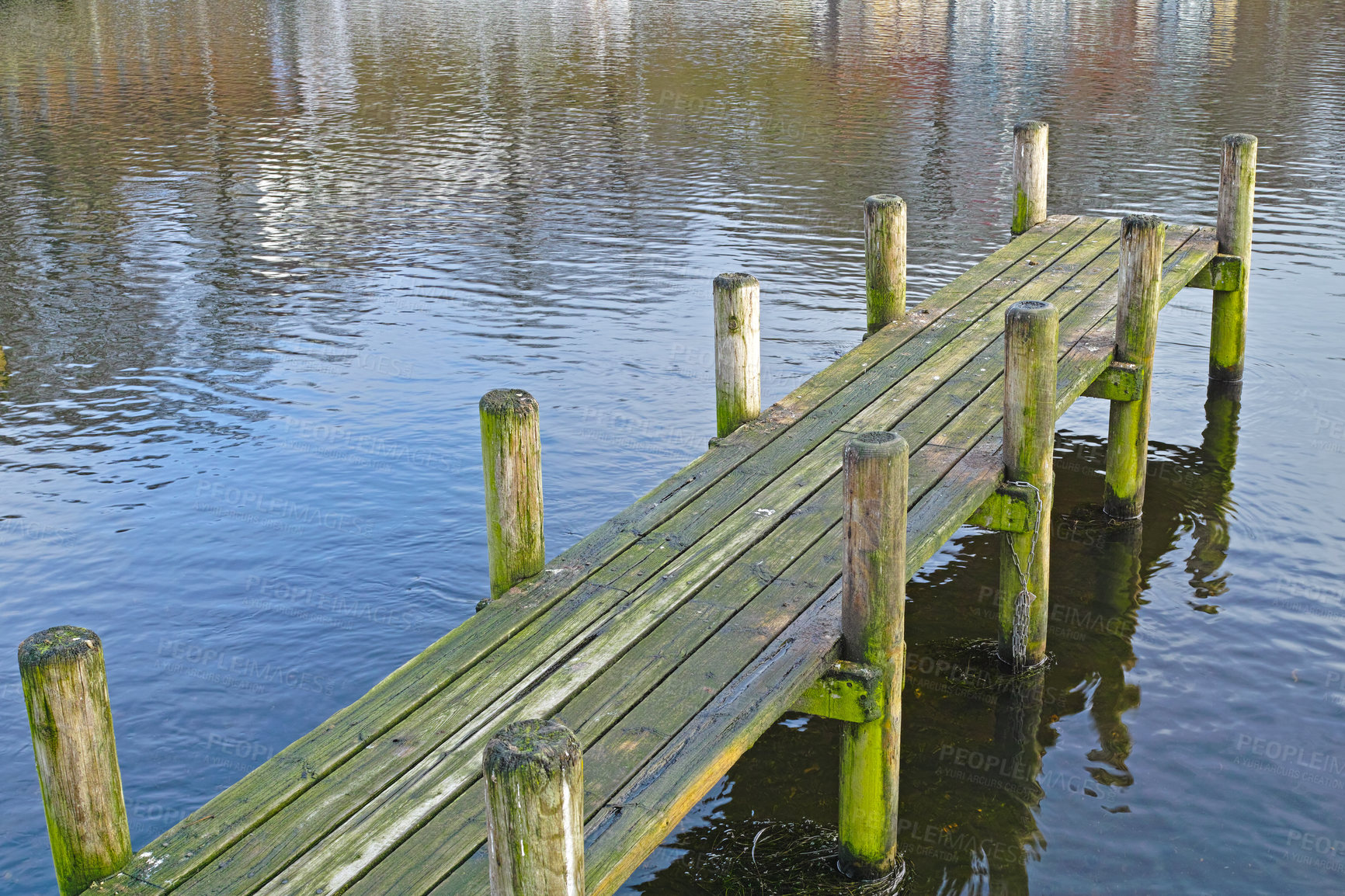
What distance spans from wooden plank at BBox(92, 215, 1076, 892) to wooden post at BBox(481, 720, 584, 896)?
1659 mm

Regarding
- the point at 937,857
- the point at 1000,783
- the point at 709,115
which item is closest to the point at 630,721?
the point at 937,857

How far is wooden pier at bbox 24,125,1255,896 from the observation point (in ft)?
16.9

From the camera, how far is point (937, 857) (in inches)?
296

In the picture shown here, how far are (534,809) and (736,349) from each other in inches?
212

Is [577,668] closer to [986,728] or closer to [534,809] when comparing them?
[534,809]

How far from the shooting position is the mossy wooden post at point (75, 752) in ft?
15.9

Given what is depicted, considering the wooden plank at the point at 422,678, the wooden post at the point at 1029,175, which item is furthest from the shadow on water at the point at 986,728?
the wooden post at the point at 1029,175

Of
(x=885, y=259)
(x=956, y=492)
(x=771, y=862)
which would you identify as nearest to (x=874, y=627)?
(x=771, y=862)

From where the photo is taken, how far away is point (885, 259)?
1141 cm

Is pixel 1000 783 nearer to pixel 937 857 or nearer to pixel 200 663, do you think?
pixel 937 857

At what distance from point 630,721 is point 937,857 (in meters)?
2.66

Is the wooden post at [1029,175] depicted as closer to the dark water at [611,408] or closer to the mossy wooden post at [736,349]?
the dark water at [611,408]

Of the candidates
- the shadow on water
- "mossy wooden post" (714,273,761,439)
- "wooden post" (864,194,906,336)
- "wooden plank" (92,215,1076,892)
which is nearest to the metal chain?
the shadow on water

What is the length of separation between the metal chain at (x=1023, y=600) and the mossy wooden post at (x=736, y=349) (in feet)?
6.71
